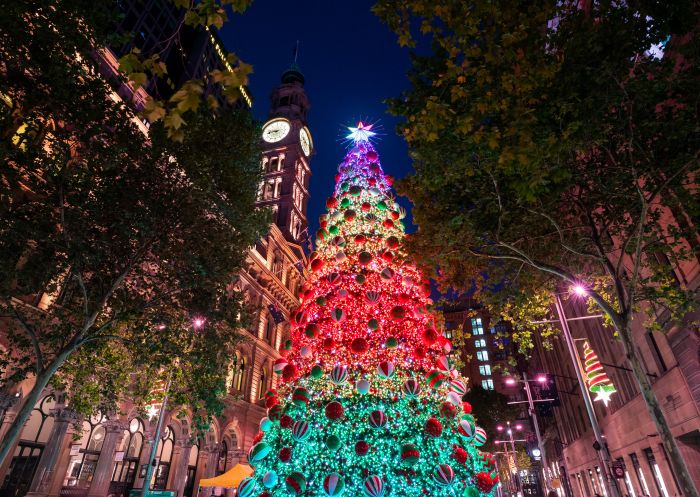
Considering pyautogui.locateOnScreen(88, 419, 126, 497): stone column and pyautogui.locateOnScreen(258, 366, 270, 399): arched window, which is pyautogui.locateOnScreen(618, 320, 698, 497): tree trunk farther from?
pyautogui.locateOnScreen(258, 366, 270, 399): arched window

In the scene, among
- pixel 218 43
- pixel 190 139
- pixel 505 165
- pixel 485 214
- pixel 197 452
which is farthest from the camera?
pixel 218 43

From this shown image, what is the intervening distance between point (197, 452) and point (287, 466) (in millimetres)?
17909

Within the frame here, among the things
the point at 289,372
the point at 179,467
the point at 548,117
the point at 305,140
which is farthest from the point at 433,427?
the point at 305,140

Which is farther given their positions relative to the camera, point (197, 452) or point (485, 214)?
point (197, 452)

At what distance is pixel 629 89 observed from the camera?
8.55 metres

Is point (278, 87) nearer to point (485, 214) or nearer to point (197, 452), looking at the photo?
point (197, 452)

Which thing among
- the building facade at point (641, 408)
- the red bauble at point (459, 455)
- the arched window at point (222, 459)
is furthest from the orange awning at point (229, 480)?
the building facade at point (641, 408)

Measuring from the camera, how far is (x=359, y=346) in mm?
10500

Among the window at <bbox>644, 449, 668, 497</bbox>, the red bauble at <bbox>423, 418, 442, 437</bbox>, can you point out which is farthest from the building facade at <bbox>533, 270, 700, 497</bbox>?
the red bauble at <bbox>423, 418, 442, 437</bbox>

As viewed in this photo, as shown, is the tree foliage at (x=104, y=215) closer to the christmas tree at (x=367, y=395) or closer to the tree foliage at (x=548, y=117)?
the christmas tree at (x=367, y=395)

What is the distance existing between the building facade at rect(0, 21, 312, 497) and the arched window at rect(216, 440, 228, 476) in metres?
0.06

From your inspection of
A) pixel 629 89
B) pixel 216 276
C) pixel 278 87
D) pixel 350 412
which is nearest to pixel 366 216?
pixel 216 276

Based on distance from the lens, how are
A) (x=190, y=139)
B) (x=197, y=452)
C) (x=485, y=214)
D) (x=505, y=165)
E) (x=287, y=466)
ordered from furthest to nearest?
(x=197, y=452), (x=190, y=139), (x=485, y=214), (x=287, y=466), (x=505, y=165)

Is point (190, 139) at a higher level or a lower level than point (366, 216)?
higher
